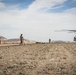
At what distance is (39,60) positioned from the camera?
70.0ft

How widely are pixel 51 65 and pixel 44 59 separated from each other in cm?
193

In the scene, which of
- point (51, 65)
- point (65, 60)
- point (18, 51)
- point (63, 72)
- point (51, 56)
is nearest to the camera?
point (63, 72)

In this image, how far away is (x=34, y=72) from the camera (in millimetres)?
18484

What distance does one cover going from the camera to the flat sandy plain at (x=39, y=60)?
18.7m

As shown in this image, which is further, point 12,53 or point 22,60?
point 12,53

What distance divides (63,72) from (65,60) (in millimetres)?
3120

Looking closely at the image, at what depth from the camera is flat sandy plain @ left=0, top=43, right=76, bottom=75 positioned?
61.4 ft

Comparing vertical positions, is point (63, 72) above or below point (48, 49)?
below

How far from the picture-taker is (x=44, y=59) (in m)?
21.7

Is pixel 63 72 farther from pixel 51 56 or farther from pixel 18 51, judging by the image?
pixel 18 51

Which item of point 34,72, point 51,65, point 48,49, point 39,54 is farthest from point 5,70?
point 48,49

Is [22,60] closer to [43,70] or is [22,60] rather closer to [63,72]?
[43,70]

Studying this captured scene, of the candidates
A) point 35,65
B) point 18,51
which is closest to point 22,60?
point 35,65

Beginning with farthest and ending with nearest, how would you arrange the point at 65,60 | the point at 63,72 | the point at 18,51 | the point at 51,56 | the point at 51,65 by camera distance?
the point at 18,51
the point at 51,56
the point at 65,60
the point at 51,65
the point at 63,72
